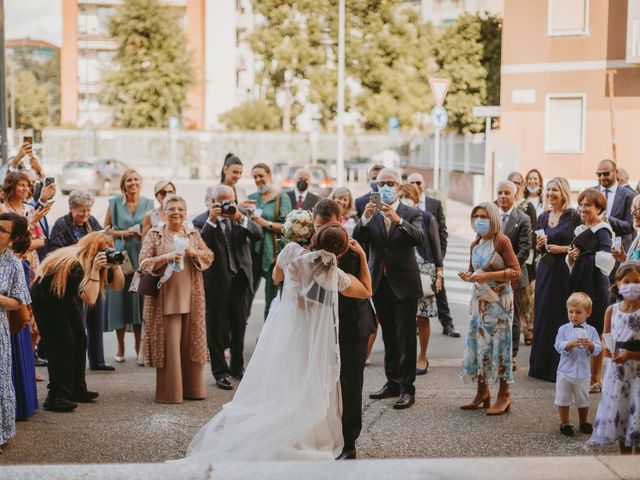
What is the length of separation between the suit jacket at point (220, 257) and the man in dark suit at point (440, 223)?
7.12 feet

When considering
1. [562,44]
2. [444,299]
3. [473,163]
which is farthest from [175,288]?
[473,163]

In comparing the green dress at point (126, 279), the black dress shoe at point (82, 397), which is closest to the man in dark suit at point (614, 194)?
the green dress at point (126, 279)

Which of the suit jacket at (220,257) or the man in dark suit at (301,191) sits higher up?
the man in dark suit at (301,191)

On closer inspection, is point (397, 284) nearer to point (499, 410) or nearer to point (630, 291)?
point (499, 410)

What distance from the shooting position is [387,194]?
8.28 metres

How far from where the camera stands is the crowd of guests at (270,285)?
666 cm

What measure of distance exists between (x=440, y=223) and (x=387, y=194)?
2.83 metres

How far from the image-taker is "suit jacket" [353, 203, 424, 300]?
8.23 m

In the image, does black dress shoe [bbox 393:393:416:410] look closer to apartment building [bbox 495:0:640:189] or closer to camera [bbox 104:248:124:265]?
camera [bbox 104:248:124:265]

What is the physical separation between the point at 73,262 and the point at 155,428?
1653 mm

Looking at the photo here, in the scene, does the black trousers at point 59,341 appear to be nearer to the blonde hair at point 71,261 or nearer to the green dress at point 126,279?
the blonde hair at point 71,261

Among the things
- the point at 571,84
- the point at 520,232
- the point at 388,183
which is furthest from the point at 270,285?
the point at 571,84

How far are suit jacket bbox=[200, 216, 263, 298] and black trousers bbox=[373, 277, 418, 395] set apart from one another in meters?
1.49

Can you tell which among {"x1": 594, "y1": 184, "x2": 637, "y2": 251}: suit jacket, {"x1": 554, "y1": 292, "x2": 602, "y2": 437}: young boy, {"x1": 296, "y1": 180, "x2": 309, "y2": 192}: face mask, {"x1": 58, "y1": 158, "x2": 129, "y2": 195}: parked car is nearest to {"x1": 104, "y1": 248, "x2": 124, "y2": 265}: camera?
{"x1": 554, "y1": 292, "x2": 602, "y2": 437}: young boy
